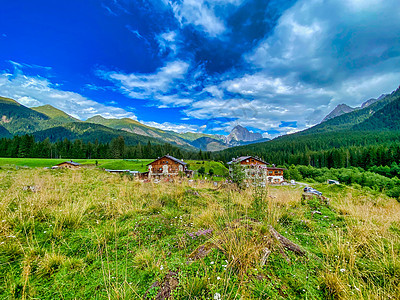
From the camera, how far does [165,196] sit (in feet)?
21.8

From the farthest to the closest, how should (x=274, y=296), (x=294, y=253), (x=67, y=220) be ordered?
1. (x=67, y=220)
2. (x=294, y=253)
3. (x=274, y=296)

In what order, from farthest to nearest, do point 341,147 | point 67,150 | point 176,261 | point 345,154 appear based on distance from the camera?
point 341,147 < point 345,154 < point 67,150 < point 176,261

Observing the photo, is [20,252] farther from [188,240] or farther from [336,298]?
[336,298]

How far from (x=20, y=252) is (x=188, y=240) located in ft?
9.33

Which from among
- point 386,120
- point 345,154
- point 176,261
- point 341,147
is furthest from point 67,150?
point 386,120

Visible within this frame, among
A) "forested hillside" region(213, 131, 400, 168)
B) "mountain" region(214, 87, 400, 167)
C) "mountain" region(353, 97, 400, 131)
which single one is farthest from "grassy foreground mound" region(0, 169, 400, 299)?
"mountain" region(353, 97, 400, 131)

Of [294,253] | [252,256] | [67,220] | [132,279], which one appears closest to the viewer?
[132,279]

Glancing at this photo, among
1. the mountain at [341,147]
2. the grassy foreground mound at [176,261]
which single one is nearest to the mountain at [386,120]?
the mountain at [341,147]

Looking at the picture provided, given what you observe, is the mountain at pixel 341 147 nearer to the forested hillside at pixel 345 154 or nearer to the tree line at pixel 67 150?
the forested hillside at pixel 345 154

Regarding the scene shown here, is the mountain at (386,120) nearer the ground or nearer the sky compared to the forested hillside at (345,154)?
nearer the sky

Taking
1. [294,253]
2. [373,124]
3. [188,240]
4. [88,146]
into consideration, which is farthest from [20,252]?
[373,124]

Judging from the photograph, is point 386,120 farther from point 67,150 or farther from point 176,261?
point 67,150

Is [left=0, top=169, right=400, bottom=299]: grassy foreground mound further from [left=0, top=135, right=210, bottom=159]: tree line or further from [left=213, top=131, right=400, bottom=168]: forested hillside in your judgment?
[left=213, top=131, right=400, bottom=168]: forested hillside

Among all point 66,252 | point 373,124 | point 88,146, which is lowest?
point 66,252
